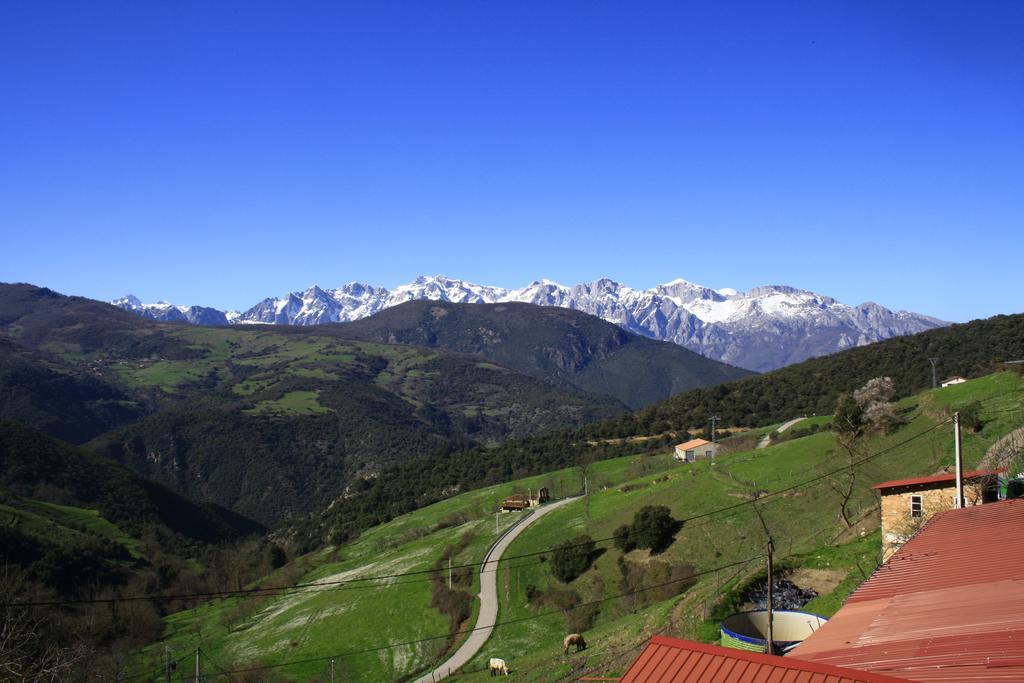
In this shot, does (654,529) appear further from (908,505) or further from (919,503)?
(919,503)

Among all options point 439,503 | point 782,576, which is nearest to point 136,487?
point 439,503

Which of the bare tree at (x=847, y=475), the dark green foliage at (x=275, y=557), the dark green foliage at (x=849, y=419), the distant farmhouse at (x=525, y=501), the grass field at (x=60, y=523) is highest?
the dark green foliage at (x=849, y=419)

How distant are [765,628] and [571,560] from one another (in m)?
25.9

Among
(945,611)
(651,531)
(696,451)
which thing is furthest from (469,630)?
(696,451)

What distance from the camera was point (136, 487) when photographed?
14412cm

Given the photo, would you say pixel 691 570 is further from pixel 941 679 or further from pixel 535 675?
pixel 941 679

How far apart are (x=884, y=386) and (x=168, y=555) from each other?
3921 inches

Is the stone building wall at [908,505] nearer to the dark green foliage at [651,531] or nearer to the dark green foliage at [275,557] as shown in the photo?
the dark green foliage at [651,531]

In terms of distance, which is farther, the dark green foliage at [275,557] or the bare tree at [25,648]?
the dark green foliage at [275,557]

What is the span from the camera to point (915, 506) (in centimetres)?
2967

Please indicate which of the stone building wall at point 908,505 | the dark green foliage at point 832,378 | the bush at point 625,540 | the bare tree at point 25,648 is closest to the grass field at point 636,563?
the bush at point 625,540

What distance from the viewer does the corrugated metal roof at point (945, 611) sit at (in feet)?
46.8

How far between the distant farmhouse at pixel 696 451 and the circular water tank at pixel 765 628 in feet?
175

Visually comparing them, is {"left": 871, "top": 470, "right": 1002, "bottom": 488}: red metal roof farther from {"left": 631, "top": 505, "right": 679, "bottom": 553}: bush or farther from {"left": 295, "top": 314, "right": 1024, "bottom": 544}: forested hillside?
{"left": 295, "top": 314, "right": 1024, "bottom": 544}: forested hillside
